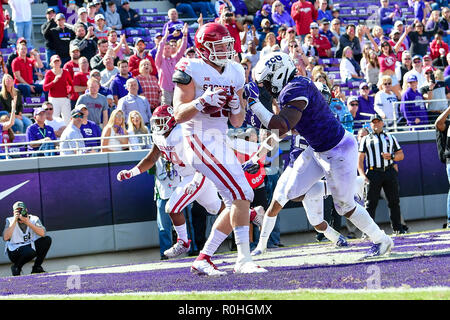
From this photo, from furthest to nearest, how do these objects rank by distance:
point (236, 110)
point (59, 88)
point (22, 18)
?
point (22, 18) < point (59, 88) < point (236, 110)

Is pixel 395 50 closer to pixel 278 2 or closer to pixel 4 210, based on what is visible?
pixel 278 2

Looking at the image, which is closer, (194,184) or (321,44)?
(194,184)

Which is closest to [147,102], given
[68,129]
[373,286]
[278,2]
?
[68,129]

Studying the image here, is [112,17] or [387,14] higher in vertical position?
[387,14]

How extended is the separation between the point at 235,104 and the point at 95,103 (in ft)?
22.2

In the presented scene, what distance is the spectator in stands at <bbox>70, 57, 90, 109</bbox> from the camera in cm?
1368

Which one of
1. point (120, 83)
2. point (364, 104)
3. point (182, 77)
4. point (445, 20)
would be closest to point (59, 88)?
point (120, 83)

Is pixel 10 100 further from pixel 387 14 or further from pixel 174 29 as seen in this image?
pixel 387 14

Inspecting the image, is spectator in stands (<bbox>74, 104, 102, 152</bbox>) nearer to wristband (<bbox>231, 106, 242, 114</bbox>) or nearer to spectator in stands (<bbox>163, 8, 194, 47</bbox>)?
spectator in stands (<bbox>163, 8, 194, 47</bbox>)

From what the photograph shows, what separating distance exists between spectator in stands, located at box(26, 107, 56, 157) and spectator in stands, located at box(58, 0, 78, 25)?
4.82 meters

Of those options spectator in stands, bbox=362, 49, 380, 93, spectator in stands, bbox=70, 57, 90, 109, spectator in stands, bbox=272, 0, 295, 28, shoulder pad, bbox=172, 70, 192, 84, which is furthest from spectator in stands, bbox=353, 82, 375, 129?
shoulder pad, bbox=172, 70, 192, 84

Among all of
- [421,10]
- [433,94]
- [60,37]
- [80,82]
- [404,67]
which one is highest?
[421,10]

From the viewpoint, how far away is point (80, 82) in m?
13.8

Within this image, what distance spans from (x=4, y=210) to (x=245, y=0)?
8.88 m
